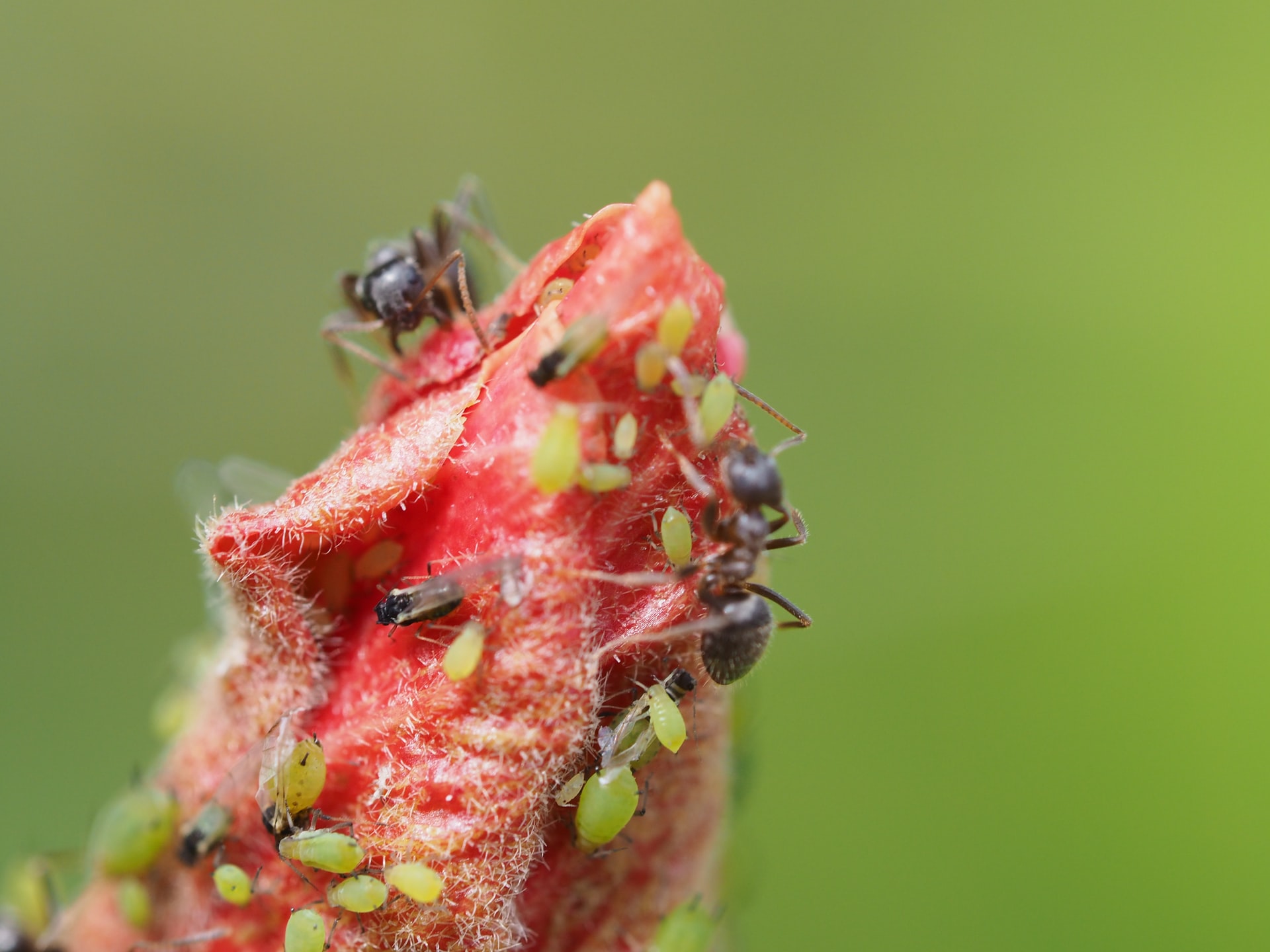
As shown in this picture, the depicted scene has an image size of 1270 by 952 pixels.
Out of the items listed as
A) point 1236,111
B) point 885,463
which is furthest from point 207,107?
point 1236,111

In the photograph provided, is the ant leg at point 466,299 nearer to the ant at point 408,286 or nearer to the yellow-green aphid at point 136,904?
the ant at point 408,286

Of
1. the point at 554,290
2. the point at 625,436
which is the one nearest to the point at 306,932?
the point at 625,436

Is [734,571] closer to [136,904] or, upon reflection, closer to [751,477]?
[751,477]

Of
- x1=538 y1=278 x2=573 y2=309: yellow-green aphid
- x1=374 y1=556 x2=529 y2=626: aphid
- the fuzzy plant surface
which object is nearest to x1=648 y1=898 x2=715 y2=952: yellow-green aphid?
the fuzzy plant surface

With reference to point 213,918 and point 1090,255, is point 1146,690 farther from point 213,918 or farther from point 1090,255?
point 213,918

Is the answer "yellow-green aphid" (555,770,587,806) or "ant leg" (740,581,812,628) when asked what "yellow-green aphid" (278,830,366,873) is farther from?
"ant leg" (740,581,812,628)

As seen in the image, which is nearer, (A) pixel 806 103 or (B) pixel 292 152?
(A) pixel 806 103
